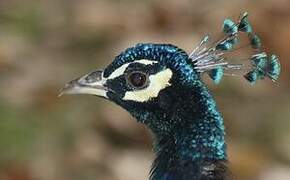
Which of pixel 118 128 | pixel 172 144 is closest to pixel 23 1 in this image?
pixel 118 128

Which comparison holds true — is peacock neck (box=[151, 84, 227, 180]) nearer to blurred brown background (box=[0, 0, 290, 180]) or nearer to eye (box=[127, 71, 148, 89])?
eye (box=[127, 71, 148, 89])

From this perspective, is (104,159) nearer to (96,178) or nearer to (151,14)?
(96,178)

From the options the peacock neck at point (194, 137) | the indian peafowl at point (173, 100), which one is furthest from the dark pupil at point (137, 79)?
the peacock neck at point (194, 137)

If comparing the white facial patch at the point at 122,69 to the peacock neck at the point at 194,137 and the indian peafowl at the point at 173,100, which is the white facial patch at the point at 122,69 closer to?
the indian peafowl at the point at 173,100

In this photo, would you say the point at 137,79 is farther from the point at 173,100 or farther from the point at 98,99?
the point at 98,99

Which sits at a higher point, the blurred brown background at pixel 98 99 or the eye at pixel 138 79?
the blurred brown background at pixel 98 99

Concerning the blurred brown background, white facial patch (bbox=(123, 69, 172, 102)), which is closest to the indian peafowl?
white facial patch (bbox=(123, 69, 172, 102))
